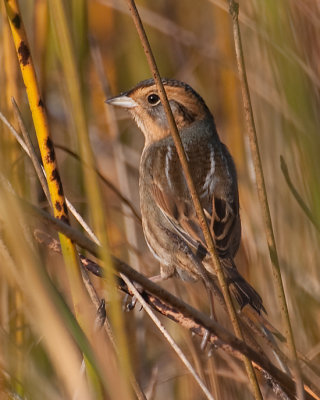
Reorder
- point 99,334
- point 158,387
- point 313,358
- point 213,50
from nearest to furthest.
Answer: point 99,334, point 313,358, point 158,387, point 213,50

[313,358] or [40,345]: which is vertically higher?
[40,345]

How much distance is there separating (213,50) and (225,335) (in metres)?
2.48

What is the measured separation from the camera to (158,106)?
3.11 meters

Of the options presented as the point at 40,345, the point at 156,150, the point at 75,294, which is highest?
the point at 156,150

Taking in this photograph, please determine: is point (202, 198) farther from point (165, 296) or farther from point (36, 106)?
point (165, 296)

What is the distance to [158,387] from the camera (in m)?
2.75

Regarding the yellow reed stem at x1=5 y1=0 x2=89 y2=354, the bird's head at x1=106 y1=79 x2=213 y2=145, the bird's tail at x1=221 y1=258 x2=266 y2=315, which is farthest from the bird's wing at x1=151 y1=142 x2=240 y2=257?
the yellow reed stem at x1=5 y1=0 x2=89 y2=354

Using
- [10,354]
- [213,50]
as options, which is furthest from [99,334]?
[213,50]

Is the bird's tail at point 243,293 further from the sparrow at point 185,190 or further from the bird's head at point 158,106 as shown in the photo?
the bird's head at point 158,106

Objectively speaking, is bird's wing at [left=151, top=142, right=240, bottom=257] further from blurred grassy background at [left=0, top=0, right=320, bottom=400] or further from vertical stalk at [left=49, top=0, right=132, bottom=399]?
vertical stalk at [left=49, top=0, right=132, bottom=399]

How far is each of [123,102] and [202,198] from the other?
0.65 meters

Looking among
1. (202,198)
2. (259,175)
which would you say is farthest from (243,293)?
(259,175)

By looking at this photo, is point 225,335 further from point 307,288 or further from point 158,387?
point 158,387

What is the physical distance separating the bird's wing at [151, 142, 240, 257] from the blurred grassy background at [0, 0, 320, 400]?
187mm
